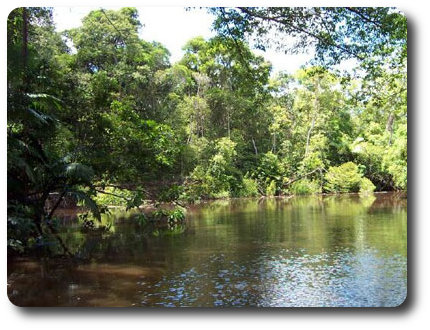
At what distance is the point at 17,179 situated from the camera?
497cm

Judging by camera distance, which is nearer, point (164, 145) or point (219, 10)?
point (219, 10)

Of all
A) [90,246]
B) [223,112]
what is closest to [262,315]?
[223,112]

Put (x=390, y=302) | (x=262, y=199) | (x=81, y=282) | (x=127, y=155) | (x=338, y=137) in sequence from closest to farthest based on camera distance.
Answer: (x=390, y=302), (x=81, y=282), (x=127, y=155), (x=262, y=199), (x=338, y=137)

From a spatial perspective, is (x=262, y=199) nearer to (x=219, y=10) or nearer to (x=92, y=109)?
(x=92, y=109)

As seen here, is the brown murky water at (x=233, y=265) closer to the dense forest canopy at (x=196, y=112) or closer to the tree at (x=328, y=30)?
the dense forest canopy at (x=196, y=112)

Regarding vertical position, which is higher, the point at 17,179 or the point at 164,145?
the point at 164,145

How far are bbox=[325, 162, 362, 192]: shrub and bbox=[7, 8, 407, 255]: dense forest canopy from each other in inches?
1.5

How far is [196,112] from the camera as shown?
782cm

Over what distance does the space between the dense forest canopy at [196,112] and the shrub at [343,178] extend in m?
0.04

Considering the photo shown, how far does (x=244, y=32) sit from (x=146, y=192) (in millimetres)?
4545

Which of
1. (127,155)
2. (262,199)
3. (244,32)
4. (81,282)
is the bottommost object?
(81,282)

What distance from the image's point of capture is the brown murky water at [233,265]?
4.59m

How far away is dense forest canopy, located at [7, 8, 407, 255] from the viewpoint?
4.86 metres

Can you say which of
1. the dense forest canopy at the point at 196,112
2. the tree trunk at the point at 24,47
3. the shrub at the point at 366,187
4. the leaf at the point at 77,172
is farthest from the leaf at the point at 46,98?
the shrub at the point at 366,187
